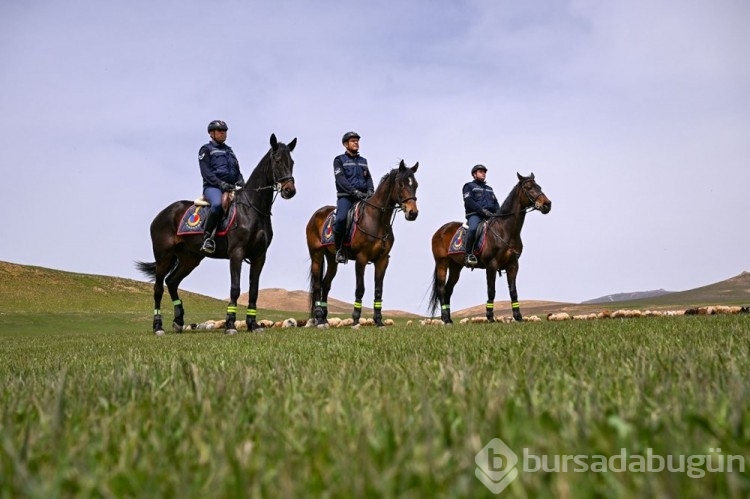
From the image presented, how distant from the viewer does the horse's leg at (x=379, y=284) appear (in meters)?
13.5

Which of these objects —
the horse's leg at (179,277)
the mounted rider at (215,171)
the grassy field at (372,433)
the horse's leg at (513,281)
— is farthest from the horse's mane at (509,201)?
the grassy field at (372,433)

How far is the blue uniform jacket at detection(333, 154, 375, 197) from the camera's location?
1374 centimetres

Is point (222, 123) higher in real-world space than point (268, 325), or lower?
higher

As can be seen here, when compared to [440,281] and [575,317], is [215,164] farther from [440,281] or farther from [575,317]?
[575,317]

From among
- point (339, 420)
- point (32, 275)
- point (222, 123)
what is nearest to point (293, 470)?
point (339, 420)

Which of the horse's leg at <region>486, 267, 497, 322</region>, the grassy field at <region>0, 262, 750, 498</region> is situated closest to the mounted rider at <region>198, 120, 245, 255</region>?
the horse's leg at <region>486, 267, 497, 322</region>

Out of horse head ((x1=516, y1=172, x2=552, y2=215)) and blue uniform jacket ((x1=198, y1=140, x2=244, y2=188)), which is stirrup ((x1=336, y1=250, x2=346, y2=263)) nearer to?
blue uniform jacket ((x1=198, y1=140, x2=244, y2=188))

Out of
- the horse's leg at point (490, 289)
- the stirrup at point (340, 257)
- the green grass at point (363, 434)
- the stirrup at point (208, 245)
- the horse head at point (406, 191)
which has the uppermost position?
the horse head at point (406, 191)

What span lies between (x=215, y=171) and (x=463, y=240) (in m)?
6.98

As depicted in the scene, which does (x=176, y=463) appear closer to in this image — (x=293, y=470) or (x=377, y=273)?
(x=293, y=470)

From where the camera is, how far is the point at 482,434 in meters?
1.58

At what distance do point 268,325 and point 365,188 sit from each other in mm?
5713

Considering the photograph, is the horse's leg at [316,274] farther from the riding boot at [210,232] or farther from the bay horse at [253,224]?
the riding boot at [210,232]

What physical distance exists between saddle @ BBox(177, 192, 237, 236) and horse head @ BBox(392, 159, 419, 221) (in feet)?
11.8
